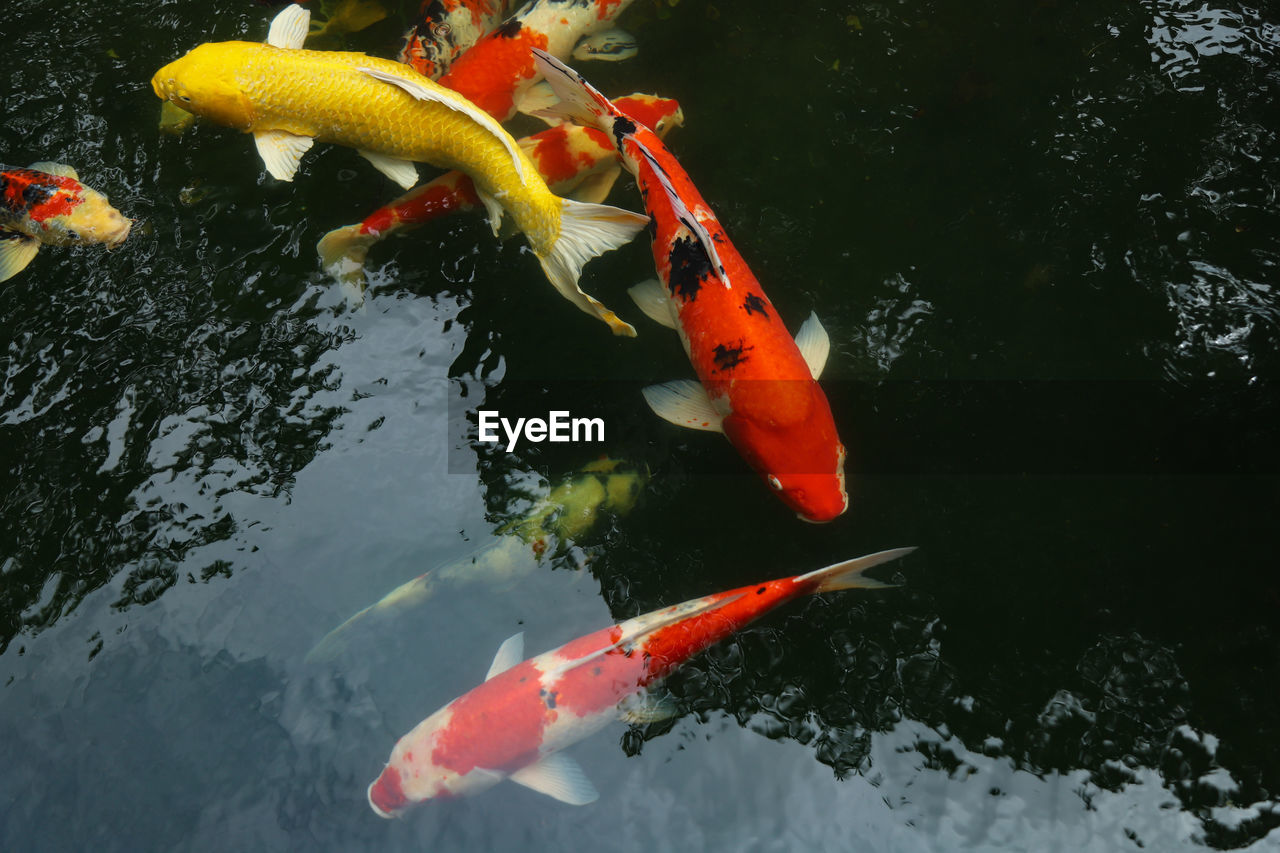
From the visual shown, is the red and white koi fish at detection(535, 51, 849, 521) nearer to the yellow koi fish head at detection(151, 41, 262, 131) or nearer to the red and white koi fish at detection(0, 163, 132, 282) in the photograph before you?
the yellow koi fish head at detection(151, 41, 262, 131)

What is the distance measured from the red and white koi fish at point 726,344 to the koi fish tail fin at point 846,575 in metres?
0.24

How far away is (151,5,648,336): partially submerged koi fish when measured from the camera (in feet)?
11.4

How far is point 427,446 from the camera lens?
3582mm

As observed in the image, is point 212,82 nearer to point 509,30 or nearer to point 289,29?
point 289,29

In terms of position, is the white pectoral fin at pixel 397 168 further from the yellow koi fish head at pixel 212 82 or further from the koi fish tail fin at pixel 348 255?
the yellow koi fish head at pixel 212 82

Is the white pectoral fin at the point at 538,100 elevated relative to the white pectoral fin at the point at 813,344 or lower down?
elevated

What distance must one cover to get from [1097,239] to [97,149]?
17.2 feet

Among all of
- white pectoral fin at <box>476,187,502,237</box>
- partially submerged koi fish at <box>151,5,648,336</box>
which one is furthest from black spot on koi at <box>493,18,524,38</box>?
white pectoral fin at <box>476,187,502,237</box>

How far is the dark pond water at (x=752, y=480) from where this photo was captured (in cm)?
289

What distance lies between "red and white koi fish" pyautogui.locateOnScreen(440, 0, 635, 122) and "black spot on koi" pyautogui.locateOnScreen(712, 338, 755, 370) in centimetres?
167

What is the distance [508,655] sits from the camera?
10.0 feet

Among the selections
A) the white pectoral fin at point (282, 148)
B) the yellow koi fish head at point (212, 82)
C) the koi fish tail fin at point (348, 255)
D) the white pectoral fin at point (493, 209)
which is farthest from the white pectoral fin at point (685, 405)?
the yellow koi fish head at point (212, 82)

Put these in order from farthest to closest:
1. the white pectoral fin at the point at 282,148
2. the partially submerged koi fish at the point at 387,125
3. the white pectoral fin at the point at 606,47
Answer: the white pectoral fin at the point at 606,47
the white pectoral fin at the point at 282,148
the partially submerged koi fish at the point at 387,125

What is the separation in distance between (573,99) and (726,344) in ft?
4.82
